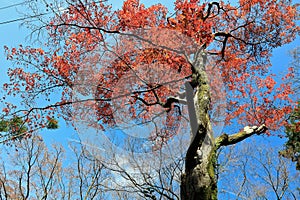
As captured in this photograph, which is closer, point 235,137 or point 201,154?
point 201,154

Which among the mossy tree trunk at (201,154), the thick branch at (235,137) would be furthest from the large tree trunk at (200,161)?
the thick branch at (235,137)

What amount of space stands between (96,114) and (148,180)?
375 cm

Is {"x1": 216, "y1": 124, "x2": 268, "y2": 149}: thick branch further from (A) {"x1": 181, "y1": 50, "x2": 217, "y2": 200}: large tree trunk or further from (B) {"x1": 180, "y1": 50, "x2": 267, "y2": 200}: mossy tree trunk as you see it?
(A) {"x1": 181, "y1": 50, "x2": 217, "y2": 200}: large tree trunk

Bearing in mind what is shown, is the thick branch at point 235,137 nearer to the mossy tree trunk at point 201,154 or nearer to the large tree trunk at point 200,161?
the mossy tree trunk at point 201,154

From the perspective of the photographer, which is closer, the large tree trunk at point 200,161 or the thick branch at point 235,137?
the large tree trunk at point 200,161

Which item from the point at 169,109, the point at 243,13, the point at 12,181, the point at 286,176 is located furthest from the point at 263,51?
the point at 12,181

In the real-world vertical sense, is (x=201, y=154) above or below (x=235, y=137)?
below

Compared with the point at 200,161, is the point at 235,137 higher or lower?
higher

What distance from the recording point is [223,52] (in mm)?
5508

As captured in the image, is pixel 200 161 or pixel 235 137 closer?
pixel 200 161

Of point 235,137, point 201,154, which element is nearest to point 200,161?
point 201,154

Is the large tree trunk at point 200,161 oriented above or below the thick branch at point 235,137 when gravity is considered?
below

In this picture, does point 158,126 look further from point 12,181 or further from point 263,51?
point 12,181

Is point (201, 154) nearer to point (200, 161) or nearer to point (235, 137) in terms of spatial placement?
point (200, 161)
